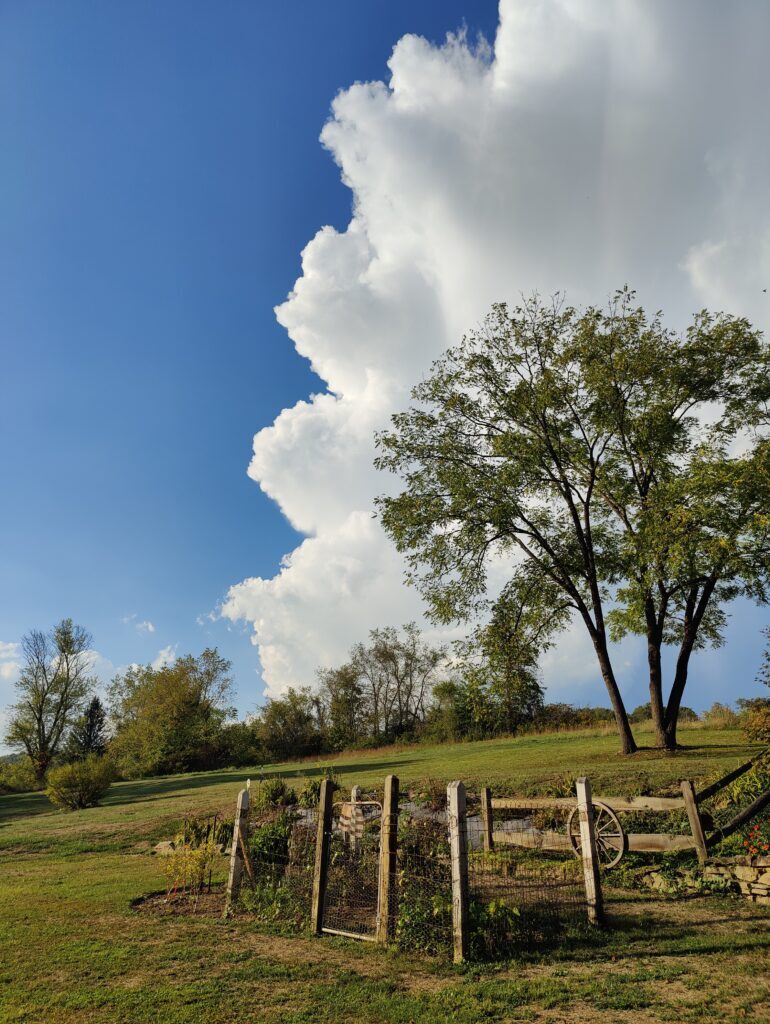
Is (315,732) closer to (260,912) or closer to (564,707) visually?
(564,707)

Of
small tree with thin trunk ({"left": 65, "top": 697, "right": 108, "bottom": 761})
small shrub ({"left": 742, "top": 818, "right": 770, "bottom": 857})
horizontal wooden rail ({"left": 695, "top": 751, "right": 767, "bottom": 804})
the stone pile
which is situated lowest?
the stone pile

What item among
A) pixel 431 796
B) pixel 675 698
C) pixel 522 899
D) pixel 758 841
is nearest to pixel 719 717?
pixel 675 698

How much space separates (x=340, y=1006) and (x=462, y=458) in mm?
21274

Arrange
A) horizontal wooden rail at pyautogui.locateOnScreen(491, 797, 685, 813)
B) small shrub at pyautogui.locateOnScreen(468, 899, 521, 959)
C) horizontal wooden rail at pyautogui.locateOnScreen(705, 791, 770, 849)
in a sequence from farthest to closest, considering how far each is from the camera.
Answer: horizontal wooden rail at pyautogui.locateOnScreen(491, 797, 685, 813), horizontal wooden rail at pyautogui.locateOnScreen(705, 791, 770, 849), small shrub at pyautogui.locateOnScreen(468, 899, 521, 959)

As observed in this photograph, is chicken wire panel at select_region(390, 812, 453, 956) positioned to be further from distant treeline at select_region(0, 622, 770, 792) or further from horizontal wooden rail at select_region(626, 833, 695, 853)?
distant treeline at select_region(0, 622, 770, 792)

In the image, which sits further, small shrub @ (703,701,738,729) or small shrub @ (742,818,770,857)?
small shrub @ (703,701,738,729)

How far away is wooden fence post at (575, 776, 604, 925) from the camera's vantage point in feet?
28.9

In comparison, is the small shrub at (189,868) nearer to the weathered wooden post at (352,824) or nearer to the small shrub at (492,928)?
the weathered wooden post at (352,824)

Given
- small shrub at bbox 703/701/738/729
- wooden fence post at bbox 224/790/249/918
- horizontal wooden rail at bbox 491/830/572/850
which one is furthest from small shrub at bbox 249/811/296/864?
small shrub at bbox 703/701/738/729

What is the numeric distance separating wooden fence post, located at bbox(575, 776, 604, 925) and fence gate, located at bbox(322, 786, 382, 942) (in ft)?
10.1

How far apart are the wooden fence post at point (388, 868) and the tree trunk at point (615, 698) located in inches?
661

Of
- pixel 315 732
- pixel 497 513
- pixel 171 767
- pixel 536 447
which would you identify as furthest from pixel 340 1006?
pixel 315 732

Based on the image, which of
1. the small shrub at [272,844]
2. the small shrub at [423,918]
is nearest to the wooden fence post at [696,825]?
the small shrub at [423,918]

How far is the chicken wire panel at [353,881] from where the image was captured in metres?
9.23
